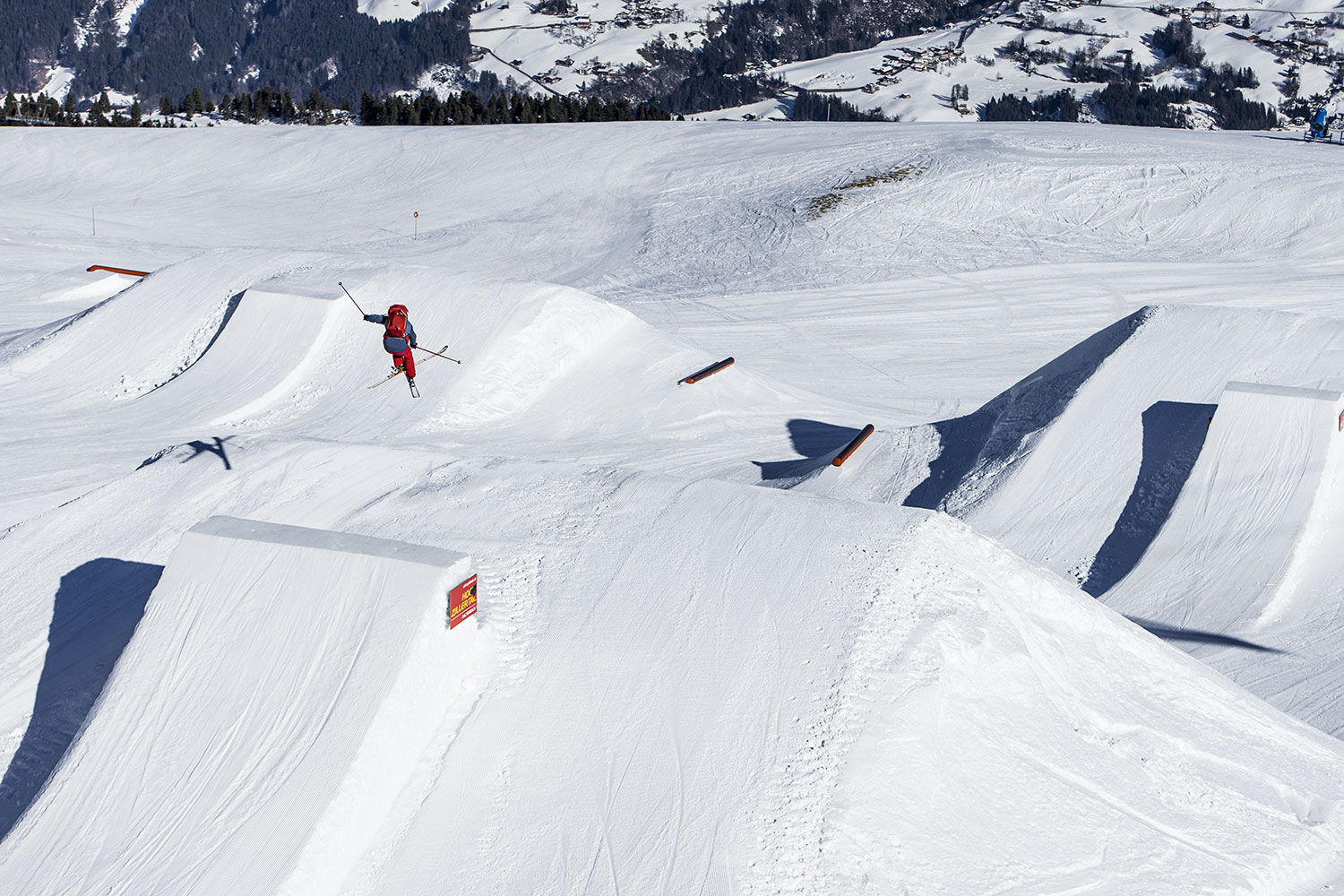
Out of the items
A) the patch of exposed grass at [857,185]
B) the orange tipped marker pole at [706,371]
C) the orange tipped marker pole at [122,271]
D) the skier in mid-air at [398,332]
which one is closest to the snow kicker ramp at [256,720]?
the skier in mid-air at [398,332]

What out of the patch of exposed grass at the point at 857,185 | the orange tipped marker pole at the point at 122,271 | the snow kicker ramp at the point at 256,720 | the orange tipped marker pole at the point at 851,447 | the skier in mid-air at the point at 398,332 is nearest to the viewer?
the snow kicker ramp at the point at 256,720

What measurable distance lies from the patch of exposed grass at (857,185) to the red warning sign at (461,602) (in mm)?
21489

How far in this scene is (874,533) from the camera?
7.38m

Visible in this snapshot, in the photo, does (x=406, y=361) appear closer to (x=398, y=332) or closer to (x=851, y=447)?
(x=398, y=332)

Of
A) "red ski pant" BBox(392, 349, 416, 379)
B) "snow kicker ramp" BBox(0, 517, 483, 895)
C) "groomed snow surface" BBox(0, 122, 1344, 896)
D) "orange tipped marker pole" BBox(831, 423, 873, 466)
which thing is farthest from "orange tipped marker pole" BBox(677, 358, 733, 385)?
"snow kicker ramp" BBox(0, 517, 483, 895)

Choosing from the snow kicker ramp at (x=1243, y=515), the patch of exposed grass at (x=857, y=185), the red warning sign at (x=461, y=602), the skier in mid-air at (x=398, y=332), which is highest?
the patch of exposed grass at (x=857, y=185)

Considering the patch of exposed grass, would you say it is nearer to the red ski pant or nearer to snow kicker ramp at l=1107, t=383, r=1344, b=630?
the red ski pant

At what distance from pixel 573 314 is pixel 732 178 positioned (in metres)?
14.9

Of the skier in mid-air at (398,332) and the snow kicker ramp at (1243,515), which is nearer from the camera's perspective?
the snow kicker ramp at (1243,515)

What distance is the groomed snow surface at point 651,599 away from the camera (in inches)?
236

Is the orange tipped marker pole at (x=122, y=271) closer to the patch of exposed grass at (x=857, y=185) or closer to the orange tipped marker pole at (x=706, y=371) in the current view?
the orange tipped marker pole at (x=706, y=371)

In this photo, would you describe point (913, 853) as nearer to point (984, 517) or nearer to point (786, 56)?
point (984, 517)

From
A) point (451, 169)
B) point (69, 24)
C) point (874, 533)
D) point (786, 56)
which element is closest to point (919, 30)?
point (786, 56)

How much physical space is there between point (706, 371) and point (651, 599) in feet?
30.1
